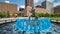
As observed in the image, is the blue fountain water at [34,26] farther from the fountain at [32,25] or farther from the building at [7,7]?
the building at [7,7]

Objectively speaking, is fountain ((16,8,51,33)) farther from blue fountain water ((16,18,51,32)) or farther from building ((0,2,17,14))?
building ((0,2,17,14))

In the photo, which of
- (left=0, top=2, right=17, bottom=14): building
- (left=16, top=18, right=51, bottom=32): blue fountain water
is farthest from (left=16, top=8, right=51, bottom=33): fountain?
(left=0, top=2, right=17, bottom=14): building

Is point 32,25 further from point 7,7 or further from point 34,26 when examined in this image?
point 7,7

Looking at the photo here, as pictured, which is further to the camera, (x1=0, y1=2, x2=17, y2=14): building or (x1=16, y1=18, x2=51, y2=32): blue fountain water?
(x1=0, y1=2, x2=17, y2=14): building

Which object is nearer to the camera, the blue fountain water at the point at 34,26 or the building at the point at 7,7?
the blue fountain water at the point at 34,26

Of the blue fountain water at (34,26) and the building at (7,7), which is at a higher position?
the building at (7,7)

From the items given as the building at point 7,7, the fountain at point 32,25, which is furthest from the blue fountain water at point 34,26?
the building at point 7,7

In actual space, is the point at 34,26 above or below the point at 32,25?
below

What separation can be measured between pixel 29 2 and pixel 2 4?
58.7 ft

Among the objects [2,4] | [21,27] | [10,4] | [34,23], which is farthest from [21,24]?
[10,4]

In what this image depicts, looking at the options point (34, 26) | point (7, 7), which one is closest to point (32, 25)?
point (34, 26)

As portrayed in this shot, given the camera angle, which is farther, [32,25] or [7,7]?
[7,7]

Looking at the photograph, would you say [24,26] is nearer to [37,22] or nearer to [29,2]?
[37,22]

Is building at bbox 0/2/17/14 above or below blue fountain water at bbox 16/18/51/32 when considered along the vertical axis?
above
